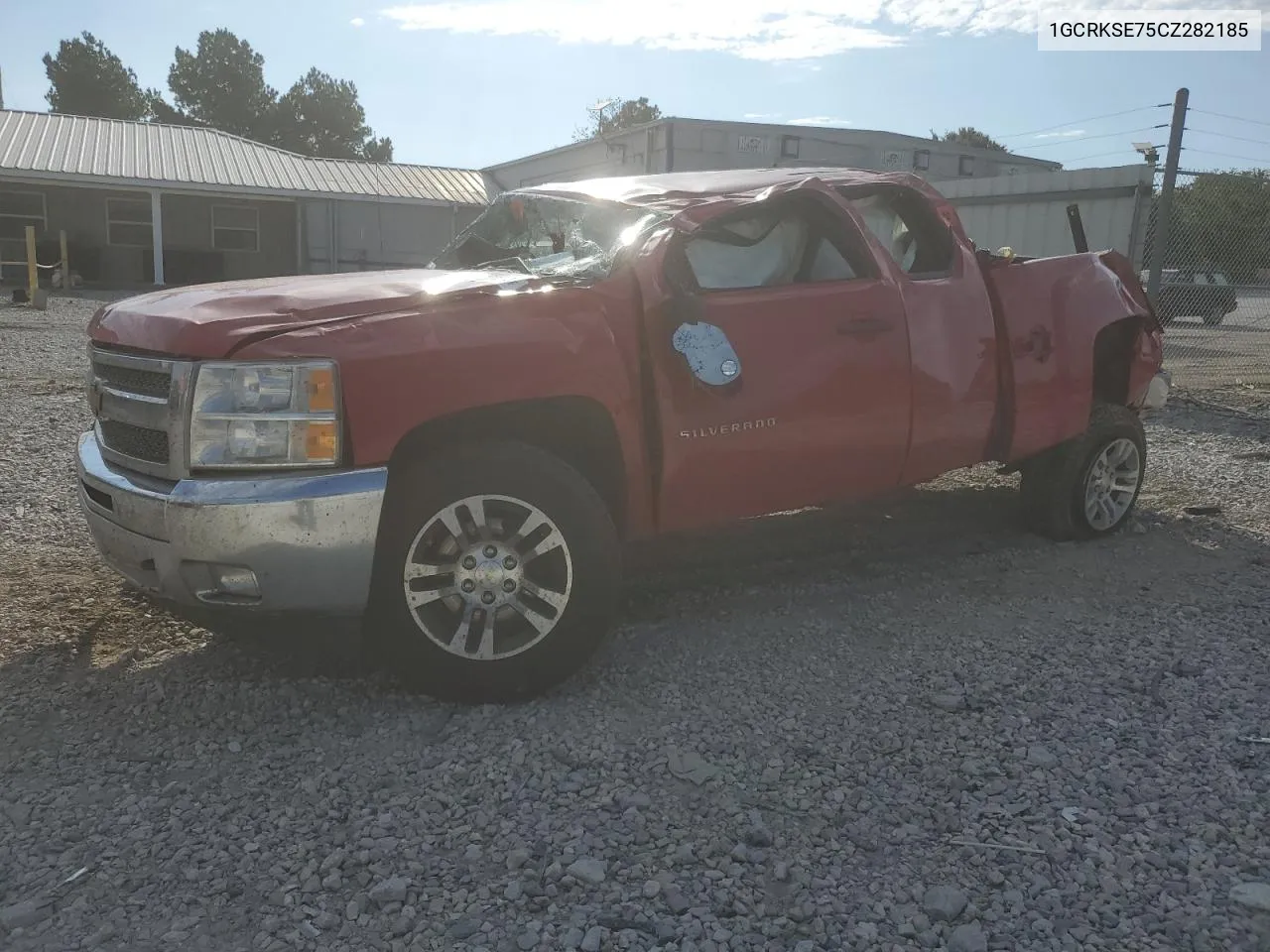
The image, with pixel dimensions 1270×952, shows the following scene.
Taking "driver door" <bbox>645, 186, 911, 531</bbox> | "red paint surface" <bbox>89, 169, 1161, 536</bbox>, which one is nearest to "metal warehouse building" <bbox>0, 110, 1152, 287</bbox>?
"red paint surface" <bbox>89, 169, 1161, 536</bbox>

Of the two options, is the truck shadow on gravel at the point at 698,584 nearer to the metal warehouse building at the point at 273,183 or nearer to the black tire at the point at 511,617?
the black tire at the point at 511,617

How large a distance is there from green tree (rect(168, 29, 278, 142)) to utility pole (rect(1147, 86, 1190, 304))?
71.7 metres

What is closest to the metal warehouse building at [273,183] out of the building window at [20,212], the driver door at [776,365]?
the building window at [20,212]

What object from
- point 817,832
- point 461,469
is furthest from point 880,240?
point 817,832

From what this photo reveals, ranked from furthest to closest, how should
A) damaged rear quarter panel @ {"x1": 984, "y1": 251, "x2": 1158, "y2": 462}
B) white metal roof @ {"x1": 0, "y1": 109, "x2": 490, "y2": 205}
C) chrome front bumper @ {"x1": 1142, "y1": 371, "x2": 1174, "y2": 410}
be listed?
white metal roof @ {"x1": 0, "y1": 109, "x2": 490, "y2": 205}
chrome front bumper @ {"x1": 1142, "y1": 371, "x2": 1174, "y2": 410}
damaged rear quarter panel @ {"x1": 984, "y1": 251, "x2": 1158, "y2": 462}

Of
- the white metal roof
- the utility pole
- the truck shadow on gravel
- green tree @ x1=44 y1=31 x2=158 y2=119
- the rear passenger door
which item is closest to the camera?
the truck shadow on gravel

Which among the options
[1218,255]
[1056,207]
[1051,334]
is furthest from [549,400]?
[1056,207]

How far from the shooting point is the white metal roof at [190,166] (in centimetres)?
2495

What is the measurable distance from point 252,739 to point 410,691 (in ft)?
1.72

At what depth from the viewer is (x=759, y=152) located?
2095cm

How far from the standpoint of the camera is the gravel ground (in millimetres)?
2494

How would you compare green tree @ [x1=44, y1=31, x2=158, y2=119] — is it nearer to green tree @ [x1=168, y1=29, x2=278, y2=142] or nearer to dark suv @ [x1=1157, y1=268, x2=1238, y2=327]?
green tree @ [x1=168, y1=29, x2=278, y2=142]

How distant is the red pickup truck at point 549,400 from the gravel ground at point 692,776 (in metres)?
0.45

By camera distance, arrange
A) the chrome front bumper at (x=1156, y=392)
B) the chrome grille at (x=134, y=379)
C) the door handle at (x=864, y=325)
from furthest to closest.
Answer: the chrome front bumper at (x=1156, y=392) → the door handle at (x=864, y=325) → the chrome grille at (x=134, y=379)
